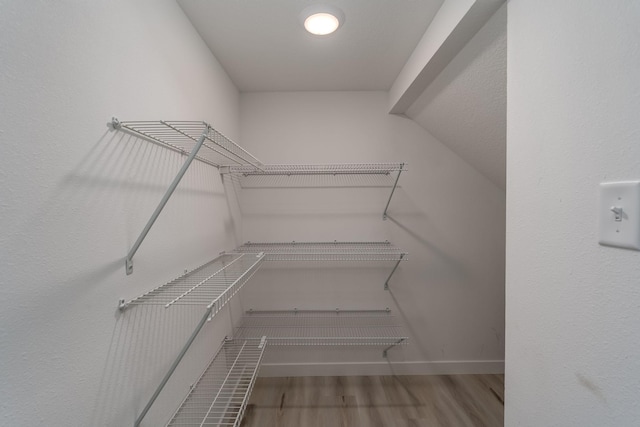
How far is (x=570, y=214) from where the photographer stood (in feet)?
1.76

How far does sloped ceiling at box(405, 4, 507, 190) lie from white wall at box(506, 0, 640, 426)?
0.33 metres

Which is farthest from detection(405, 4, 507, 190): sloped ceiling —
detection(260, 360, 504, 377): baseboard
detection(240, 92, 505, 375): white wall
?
detection(260, 360, 504, 377): baseboard

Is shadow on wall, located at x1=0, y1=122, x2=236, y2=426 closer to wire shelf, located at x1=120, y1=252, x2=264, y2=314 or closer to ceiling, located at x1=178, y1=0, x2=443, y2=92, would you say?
wire shelf, located at x1=120, y1=252, x2=264, y2=314

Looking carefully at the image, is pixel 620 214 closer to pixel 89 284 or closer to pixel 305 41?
pixel 89 284

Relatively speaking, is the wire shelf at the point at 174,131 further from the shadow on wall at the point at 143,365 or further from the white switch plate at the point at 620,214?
the white switch plate at the point at 620,214

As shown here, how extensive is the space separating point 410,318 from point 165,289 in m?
1.79

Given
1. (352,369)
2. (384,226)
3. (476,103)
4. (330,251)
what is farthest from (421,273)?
(476,103)

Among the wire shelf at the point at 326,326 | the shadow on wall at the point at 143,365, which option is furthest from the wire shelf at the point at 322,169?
the wire shelf at the point at 326,326

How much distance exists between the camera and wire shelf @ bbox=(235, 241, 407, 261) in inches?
70.2

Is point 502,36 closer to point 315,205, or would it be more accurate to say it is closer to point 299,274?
point 315,205

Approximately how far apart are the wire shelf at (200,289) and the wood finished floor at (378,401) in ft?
3.38

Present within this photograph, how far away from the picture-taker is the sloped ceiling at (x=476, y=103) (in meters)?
1.01

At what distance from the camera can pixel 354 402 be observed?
5.58 ft

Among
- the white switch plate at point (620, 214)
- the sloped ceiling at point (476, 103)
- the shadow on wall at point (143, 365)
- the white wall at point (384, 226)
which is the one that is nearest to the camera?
the white switch plate at point (620, 214)
